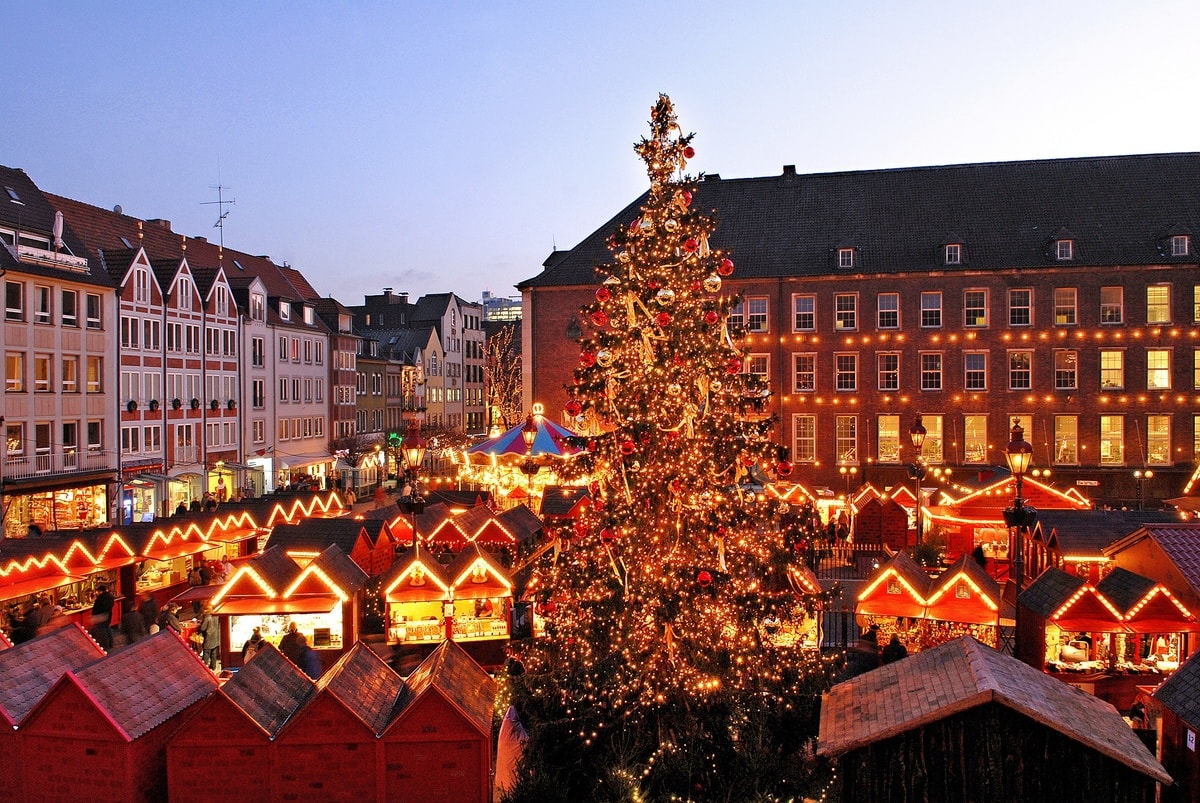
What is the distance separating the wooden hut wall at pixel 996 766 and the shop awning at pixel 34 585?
617 inches

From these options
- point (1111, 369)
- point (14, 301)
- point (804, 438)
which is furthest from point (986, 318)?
point (14, 301)

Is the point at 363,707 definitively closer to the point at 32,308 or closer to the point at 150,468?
the point at 32,308

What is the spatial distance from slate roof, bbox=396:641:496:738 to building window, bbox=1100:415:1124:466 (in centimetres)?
Result: 3718

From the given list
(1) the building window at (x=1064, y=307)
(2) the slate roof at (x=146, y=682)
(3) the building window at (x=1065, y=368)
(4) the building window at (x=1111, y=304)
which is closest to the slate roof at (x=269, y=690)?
(2) the slate roof at (x=146, y=682)

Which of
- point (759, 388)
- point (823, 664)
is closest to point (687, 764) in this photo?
point (823, 664)

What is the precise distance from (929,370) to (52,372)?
33844mm

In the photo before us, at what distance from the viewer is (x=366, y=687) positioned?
9414 millimetres

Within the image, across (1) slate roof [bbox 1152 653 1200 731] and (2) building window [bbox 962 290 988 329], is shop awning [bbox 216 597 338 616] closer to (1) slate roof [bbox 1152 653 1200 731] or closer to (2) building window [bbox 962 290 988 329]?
(1) slate roof [bbox 1152 653 1200 731]

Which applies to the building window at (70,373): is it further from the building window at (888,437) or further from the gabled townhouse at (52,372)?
the building window at (888,437)

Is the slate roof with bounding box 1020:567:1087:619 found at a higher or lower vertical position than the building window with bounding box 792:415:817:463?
lower

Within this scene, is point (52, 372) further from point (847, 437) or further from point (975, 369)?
point (975, 369)

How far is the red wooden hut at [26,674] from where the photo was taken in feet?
28.1

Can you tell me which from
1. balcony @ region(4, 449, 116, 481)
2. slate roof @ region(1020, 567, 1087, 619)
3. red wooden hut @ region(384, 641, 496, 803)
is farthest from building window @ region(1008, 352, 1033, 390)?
red wooden hut @ region(384, 641, 496, 803)

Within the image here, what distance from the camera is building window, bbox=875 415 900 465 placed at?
42.1m
